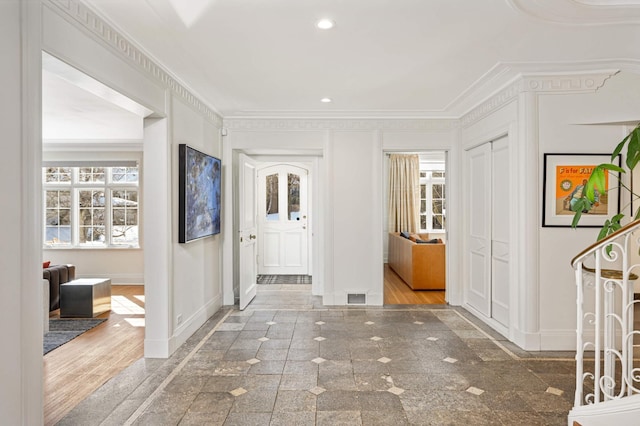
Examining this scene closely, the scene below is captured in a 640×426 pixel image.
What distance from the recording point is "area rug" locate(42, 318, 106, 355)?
398 centimetres

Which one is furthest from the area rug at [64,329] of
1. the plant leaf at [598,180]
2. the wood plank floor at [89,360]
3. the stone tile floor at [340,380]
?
the plant leaf at [598,180]

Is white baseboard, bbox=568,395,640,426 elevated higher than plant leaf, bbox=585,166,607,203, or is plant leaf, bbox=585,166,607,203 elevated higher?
plant leaf, bbox=585,166,607,203

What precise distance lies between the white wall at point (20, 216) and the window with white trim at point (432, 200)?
8759mm

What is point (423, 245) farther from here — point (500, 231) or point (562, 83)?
point (562, 83)

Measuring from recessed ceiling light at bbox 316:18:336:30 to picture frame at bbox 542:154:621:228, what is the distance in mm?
2400

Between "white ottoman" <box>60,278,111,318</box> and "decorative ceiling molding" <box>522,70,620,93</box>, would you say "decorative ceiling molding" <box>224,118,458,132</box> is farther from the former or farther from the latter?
"white ottoman" <box>60,278,111,318</box>

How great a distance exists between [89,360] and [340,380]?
2.28m

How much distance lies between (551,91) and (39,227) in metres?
4.17

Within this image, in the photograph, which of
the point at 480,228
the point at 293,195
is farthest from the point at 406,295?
the point at 293,195

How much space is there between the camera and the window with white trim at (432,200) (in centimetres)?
980

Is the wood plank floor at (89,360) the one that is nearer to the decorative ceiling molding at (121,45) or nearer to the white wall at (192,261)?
the white wall at (192,261)

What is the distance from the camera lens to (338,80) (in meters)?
3.96

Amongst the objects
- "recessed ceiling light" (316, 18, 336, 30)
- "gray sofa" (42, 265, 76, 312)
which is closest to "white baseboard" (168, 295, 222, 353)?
"gray sofa" (42, 265, 76, 312)

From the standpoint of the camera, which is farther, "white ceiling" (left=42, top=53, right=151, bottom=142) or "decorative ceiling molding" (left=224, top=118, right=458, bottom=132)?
"decorative ceiling molding" (left=224, top=118, right=458, bottom=132)
